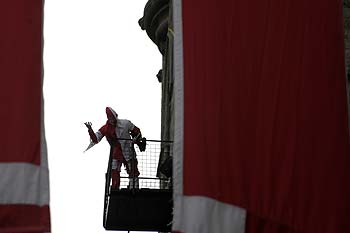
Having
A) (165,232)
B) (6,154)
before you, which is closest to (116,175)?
(165,232)

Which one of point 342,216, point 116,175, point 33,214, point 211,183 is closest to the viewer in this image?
point 33,214

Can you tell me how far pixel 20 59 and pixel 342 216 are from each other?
3.73 metres

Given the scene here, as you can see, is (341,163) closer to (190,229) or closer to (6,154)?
(190,229)

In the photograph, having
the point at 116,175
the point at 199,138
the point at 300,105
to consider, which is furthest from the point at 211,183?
the point at 116,175

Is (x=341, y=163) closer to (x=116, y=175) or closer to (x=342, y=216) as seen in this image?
(x=342, y=216)

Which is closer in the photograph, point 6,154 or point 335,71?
point 6,154

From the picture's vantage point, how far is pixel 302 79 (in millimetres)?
10711

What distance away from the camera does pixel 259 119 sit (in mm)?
10250

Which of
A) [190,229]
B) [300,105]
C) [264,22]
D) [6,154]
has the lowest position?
[190,229]

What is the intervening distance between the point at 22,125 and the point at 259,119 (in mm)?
2534

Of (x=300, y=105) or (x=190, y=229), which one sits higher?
(x=300, y=105)

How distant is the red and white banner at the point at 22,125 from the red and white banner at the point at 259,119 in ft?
4.44

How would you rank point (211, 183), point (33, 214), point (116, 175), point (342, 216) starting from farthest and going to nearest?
point (116, 175), point (342, 216), point (211, 183), point (33, 214)

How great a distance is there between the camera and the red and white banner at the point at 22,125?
9.00 meters
